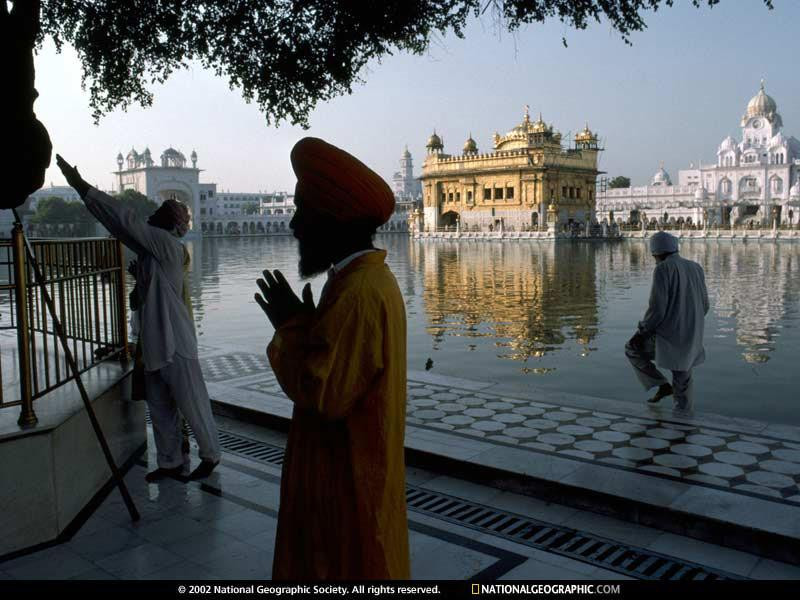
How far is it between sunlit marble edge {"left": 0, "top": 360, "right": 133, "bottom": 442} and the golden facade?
45.3 m

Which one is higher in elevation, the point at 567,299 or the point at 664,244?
the point at 664,244

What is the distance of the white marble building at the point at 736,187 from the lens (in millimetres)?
62438

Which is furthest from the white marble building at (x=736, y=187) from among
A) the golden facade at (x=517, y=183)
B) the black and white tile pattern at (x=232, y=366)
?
the black and white tile pattern at (x=232, y=366)

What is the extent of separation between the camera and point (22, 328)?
306 cm

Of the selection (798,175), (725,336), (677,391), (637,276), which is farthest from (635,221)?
(677,391)

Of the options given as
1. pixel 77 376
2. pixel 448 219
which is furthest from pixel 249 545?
pixel 448 219

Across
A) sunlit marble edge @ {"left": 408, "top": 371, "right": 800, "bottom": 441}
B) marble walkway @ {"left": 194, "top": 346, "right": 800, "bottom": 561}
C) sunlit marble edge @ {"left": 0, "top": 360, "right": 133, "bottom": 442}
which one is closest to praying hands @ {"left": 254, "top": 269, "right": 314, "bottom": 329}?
sunlit marble edge @ {"left": 0, "top": 360, "right": 133, "bottom": 442}

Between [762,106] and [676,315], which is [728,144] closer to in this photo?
[762,106]

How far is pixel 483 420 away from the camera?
4840 mm

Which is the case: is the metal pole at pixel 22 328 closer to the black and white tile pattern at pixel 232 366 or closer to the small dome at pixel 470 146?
the black and white tile pattern at pixel 232 366

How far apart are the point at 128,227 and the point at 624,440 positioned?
312 cm

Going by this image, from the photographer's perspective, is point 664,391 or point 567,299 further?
point 567,299

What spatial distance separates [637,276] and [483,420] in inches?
618

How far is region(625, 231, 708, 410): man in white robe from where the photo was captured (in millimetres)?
5059
